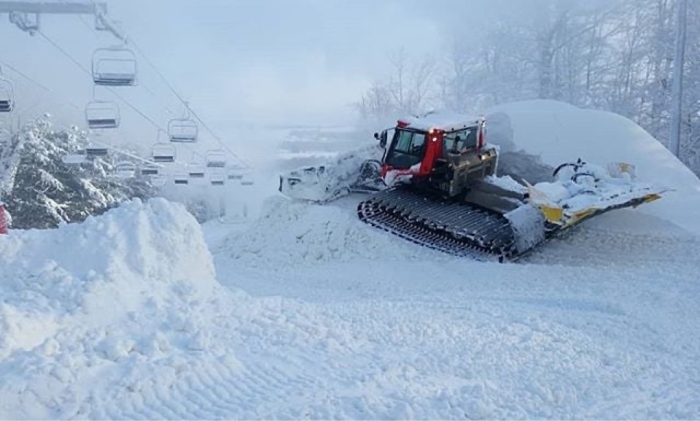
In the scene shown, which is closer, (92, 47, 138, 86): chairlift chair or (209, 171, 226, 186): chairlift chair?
(92, 47, 138, 86): chairlift chair

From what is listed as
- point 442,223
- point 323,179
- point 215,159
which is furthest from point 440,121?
point 215,159

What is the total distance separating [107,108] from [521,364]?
34.8 feet

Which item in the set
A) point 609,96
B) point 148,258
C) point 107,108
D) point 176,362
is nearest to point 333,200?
point 107,108

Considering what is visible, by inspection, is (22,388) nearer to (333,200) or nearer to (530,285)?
(530,285)

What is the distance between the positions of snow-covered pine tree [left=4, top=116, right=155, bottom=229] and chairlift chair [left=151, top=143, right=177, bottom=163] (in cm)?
1125

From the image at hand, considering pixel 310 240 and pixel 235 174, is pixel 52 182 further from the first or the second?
pixel 310 240

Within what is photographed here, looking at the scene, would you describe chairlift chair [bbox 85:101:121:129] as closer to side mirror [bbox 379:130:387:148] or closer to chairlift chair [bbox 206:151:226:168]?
chairlift chair [bbox 206:151:226:168]

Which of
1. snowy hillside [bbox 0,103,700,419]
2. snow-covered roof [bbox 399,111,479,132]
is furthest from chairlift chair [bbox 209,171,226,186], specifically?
snowy hillside [bbox 0,103,700,419]

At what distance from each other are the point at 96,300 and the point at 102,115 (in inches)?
331

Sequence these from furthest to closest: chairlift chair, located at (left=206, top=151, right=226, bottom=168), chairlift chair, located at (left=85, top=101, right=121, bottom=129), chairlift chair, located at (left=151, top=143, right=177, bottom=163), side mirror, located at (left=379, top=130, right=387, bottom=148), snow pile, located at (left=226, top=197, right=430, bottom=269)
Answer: chairlift chair, located at (left=206, top=151, right=226, bottom=168) < chairlift chair, located at (left=151, top=143, right=177, bottom=163) < chairlift chair, located at (left=85, top=101, right=121, bottom=129) < side mirror, located at (left=379, top=130, right=387, bottom=148) < snow pile, located at (left=226, top=197, right=430, bottom=269)

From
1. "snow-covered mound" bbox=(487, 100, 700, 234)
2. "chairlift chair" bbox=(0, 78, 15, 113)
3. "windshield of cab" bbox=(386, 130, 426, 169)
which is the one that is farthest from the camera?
"snow-covered mound" bbox=(487, 100, 700, 234)

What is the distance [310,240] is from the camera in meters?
12.1

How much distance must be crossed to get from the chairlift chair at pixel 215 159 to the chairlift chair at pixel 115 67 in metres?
6.40

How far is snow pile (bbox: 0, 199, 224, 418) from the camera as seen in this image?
15.8ft
